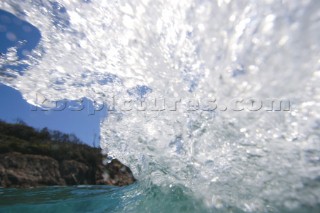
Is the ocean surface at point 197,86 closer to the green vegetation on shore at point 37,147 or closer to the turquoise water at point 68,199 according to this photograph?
the turquoise water at point 68,199

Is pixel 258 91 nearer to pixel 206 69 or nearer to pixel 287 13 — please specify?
pixel 206 69

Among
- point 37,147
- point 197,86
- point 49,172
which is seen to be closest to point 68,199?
point 49,172

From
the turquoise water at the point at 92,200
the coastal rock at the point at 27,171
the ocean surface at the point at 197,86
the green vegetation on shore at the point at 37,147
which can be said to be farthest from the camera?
the green vegetation on shore at the point at 37,147

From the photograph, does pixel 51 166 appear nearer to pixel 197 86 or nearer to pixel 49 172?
pixel 49 172

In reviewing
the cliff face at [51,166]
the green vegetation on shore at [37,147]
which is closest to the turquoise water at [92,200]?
the cliff face at [51,166]

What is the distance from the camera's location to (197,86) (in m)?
3.94

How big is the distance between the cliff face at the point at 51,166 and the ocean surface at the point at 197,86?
8086 mm

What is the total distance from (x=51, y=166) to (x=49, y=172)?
0.63 metres

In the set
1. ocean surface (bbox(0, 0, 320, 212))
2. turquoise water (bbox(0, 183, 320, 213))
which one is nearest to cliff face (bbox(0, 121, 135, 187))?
turquoise water (bbox(0, 183, 320, 213))

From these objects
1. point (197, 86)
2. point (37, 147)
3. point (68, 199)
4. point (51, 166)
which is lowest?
point (68, 199)

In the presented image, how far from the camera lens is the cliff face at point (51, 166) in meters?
11.8

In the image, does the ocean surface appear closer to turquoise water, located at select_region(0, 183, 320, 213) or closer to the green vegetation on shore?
turquoise water, located at select_region(0, 183, 320, 213)

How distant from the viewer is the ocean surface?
2824mm

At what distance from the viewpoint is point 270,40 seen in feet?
8.74
